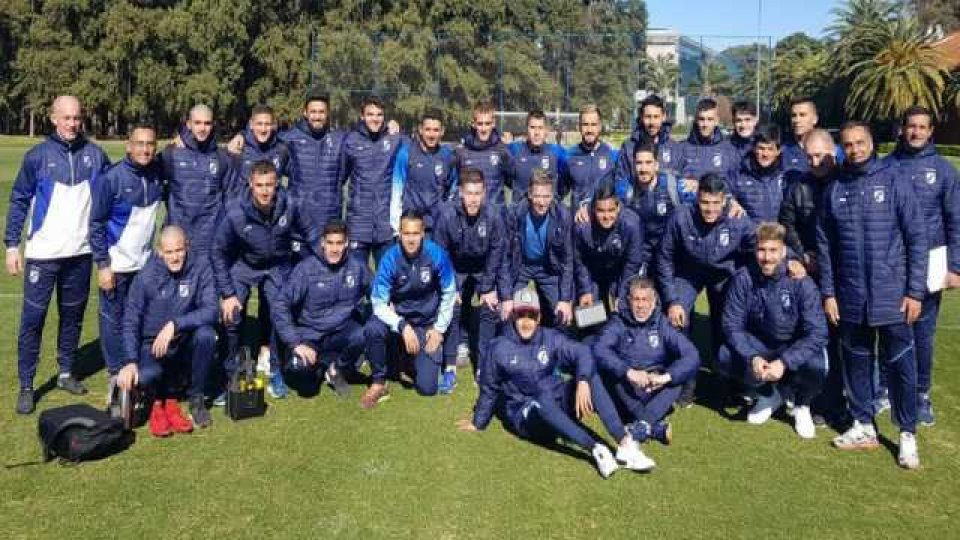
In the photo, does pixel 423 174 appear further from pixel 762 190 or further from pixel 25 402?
pixel 25 402

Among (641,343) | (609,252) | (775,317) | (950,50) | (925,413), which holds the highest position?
(950,50)

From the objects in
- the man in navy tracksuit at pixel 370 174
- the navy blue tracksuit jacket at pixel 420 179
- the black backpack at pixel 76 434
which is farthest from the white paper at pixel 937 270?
the black backpack at pixel 76 434

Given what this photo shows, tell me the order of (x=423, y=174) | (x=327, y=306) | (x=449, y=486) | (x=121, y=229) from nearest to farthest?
(x=449, y=486), (x=121, y=229), (x=327, y=306), (x=423, y=174)

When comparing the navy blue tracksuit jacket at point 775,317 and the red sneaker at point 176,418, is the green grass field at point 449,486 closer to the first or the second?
the red sneaker at point 176,418

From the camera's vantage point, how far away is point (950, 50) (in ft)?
148

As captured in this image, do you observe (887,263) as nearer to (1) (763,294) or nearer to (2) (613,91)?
(1) (763,294)

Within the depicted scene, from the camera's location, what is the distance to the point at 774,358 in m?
5.36

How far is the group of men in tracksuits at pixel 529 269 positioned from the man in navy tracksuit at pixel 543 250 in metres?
0.02

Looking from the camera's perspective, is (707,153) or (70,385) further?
(707,153)

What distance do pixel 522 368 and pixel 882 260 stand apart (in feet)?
7.30

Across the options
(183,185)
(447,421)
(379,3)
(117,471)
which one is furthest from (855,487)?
(379,3)

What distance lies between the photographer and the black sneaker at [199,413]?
5.29 m

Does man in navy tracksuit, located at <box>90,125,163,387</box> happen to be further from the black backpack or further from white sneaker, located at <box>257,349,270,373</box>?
white sneaker, located at <box>257,349,270,373</box>

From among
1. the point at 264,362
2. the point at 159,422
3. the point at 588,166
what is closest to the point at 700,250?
the point at 588,166
